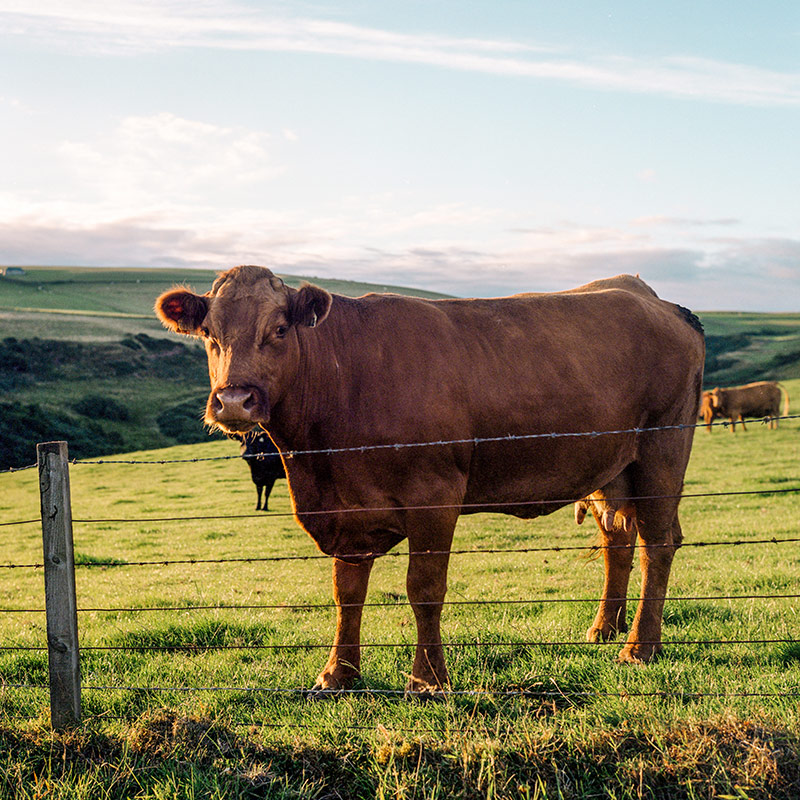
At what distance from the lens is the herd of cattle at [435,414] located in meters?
5.21

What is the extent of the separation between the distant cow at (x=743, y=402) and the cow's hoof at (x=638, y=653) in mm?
28457

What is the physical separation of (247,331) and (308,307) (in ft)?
1.60

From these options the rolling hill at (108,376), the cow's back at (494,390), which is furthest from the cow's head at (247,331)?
the rolling hill at (108,376)


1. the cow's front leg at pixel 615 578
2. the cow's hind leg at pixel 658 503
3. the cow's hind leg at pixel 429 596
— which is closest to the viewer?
the cow's hind leg at pixel 429 596

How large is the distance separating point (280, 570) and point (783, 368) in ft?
195

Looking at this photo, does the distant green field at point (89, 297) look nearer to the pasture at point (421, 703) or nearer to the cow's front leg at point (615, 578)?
the pasture at point (421, 703)

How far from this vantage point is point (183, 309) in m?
5.53

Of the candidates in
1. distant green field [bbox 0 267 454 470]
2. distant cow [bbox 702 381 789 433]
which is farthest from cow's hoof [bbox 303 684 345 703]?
distant green field [bbox 0 267 454 470]

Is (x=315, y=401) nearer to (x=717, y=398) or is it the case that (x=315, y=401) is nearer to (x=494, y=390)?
(x=494, y=390)

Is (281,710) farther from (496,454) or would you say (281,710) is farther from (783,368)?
(783,368)

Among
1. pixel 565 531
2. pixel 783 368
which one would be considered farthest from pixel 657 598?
pixel 783 368

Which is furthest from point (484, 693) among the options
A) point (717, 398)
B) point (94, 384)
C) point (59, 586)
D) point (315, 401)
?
point (94, 384)

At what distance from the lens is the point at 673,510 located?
6.55 m

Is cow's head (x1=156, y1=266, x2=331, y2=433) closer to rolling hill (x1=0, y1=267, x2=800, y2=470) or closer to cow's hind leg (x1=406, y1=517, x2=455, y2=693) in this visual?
cow's hind leg (x1=406, y1=517, x2=455, y2=693)
